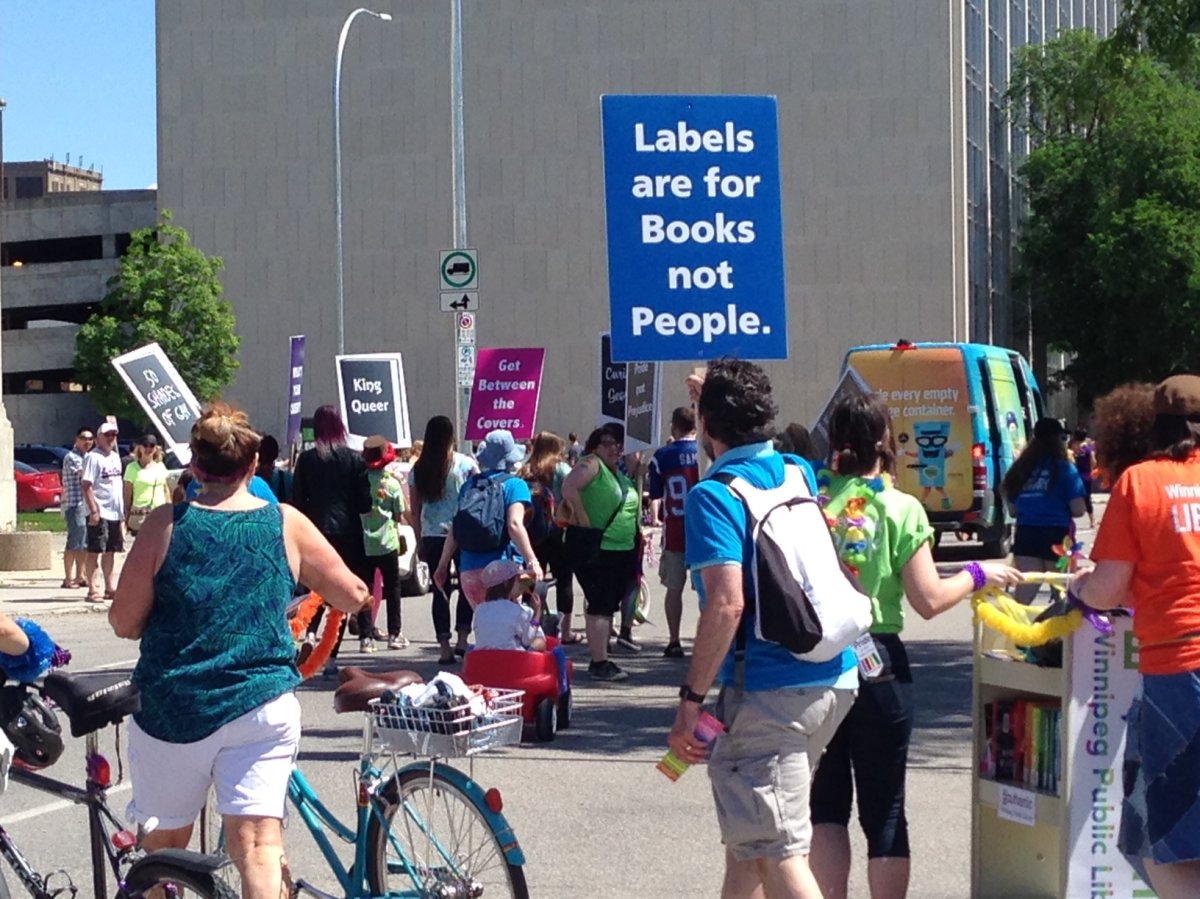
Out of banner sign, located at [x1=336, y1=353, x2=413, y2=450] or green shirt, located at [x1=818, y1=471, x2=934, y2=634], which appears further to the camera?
banner sign, located at [x1=336, y1=353, x2=413, y2=450]

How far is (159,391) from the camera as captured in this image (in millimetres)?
18422

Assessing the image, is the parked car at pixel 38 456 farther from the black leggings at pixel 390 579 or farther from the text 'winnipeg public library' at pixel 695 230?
the text 'winnipeg public library' at pixel 695 230

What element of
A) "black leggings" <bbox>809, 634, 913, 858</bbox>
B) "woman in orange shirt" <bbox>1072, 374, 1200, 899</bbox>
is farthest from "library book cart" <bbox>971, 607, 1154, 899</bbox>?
"woman in orange shirt" <bbox>1072, 374, 1200, 899</bbox>

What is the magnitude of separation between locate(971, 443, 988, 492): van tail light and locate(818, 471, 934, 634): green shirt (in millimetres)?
18630

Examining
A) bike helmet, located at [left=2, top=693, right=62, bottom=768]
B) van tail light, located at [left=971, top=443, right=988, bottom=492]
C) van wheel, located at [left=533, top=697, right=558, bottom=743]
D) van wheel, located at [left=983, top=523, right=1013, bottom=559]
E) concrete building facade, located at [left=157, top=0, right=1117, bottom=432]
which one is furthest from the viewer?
concrete building facade, located at [left=157, top=0, right=1117, bottom=432]

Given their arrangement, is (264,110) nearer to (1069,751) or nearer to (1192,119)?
(1192,119)

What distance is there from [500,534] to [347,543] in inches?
75.9

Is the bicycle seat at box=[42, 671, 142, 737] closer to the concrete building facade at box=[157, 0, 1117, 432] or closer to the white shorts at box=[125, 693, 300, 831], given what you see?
the white shorts at box=[125, 693, 300, 831]

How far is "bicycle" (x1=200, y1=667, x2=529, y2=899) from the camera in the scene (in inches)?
212

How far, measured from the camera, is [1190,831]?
504cm

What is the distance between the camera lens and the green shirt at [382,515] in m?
14.1

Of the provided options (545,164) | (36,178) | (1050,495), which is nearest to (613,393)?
(1050,495)

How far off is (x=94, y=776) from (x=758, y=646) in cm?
179

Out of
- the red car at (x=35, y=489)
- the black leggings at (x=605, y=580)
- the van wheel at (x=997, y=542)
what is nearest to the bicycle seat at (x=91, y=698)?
the black leggings at (x=605, y=580)
